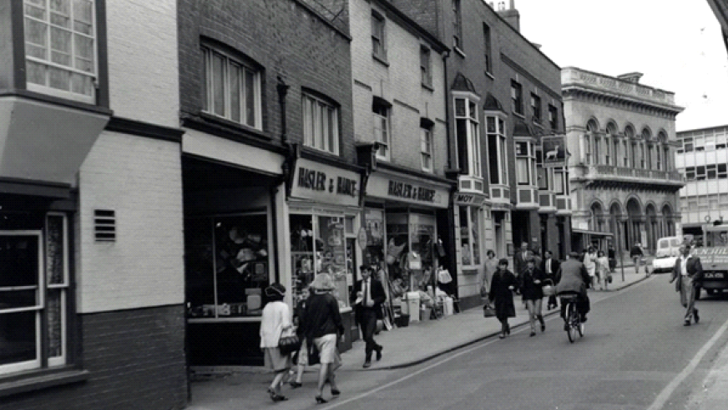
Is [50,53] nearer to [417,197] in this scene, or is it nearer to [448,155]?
[417,197]

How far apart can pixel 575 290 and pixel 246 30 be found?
8096mm

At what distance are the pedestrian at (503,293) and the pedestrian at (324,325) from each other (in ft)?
22.2

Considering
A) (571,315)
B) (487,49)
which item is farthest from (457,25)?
(571,315)

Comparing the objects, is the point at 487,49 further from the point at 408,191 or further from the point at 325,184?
the point at 325,184

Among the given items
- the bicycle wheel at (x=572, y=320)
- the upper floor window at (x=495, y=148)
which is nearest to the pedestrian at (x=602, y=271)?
the upper floor window at (x=495, y=148)

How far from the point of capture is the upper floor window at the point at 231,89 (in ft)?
44.5

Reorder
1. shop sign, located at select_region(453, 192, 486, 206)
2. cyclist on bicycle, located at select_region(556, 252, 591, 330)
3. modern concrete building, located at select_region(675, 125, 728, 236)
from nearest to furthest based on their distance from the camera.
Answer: cyclist on bicycle, located at select_region(556, 252, 591, 330)
shop sign, located at select_region(453, 192, 486, 206)
modern concrete building, located at select_region(675, 125, 728, 236)

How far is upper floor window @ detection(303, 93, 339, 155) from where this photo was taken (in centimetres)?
1720

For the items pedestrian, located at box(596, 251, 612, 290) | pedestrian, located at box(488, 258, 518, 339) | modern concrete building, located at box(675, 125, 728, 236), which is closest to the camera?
pedestrian, located at box(488, 258, 518, 339)

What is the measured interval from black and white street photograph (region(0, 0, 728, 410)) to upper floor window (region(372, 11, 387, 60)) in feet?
0.27

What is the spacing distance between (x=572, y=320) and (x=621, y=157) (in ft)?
166

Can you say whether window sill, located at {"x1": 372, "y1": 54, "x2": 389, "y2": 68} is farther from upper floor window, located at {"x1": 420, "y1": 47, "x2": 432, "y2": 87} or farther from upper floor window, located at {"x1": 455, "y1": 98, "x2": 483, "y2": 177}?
upper floor window, located at {"x1": 455, "y1": 98, "x2": 483, "y2": 177}

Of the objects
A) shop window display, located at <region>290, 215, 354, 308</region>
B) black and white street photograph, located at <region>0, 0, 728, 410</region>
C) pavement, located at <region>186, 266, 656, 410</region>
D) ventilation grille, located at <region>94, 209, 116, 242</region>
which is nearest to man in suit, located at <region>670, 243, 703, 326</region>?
black and white street photograph, located at <region>0, 0, 728, 410</region>

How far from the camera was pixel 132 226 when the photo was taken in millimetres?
11008
